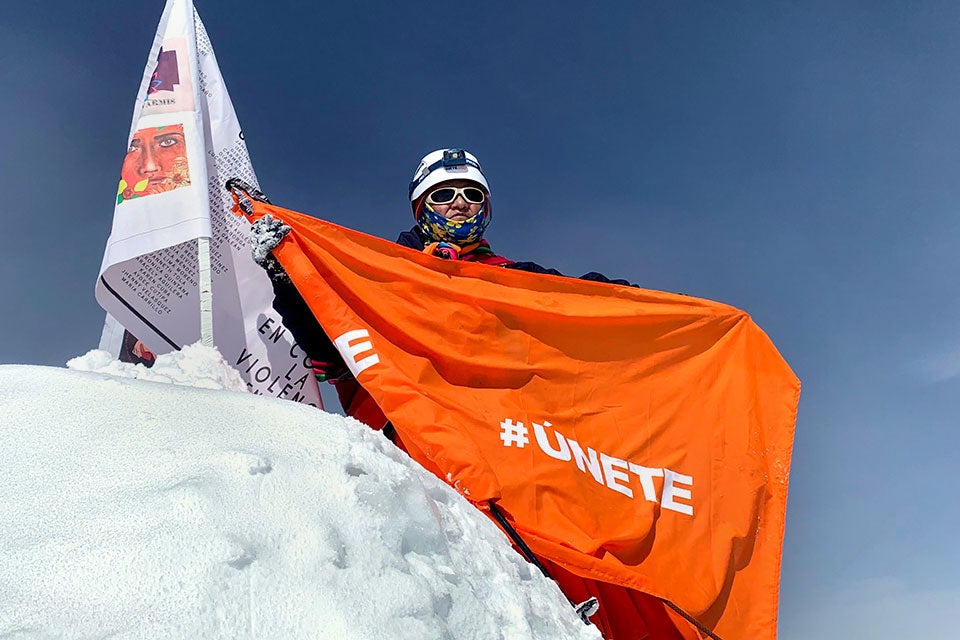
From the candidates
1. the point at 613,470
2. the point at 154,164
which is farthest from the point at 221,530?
the point at 154,164

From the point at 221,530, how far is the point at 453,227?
12.9ft

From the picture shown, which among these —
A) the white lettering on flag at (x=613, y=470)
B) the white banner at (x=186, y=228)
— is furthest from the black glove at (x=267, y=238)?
the white lettering on flag at (x=613, y=470)

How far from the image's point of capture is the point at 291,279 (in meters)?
4.59

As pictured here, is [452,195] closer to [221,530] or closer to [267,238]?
[267,238]

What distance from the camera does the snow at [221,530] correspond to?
1.59 metres

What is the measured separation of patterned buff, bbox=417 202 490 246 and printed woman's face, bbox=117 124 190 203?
1.80 metres

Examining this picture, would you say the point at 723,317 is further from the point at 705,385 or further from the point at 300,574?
the point at 300,574

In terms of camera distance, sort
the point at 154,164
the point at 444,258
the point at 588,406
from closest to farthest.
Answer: the point at 588,406
the point at 444,258
the point at 154,164

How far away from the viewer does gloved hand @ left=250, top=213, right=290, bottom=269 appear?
Answer: 4641 mm

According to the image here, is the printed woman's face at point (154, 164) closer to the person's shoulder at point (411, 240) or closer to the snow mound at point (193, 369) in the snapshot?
the snow mound at point (193, 369)

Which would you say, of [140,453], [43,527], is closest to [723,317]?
[140,453]

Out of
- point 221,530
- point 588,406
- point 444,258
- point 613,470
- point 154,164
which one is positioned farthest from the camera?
point 154,164

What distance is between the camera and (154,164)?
4867 mm

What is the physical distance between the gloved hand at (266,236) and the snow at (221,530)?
213 cm
